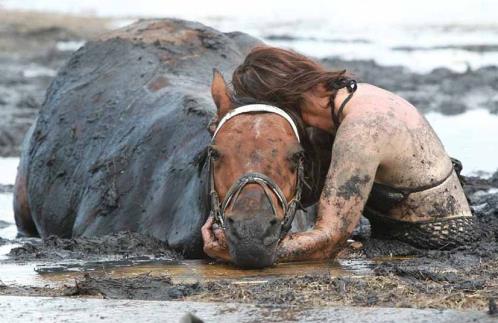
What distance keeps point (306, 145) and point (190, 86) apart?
227 cm

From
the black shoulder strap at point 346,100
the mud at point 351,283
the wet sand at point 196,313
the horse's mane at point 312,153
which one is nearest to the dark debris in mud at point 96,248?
the mud at point 351,283

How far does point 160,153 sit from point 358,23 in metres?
19.5

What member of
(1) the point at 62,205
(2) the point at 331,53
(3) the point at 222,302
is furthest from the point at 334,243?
(2) the point at 331,53

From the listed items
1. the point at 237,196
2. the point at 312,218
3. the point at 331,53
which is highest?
the point at 237,196

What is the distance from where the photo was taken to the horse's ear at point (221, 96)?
5.87 m

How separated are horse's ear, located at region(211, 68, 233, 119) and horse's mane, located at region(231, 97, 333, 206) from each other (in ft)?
0.10

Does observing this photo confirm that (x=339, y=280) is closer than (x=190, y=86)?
Yes

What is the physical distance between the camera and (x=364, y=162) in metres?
5.77

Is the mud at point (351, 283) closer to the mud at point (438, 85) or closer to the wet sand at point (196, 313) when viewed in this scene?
the wet sand at point (196, 313)

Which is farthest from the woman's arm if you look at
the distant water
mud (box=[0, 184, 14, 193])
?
the distant water

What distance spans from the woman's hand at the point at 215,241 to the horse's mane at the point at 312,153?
18.1 inches

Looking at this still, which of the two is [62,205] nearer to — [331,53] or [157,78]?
[157,78]

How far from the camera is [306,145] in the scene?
233 inches

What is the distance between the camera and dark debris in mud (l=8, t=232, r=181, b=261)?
6470 mm
